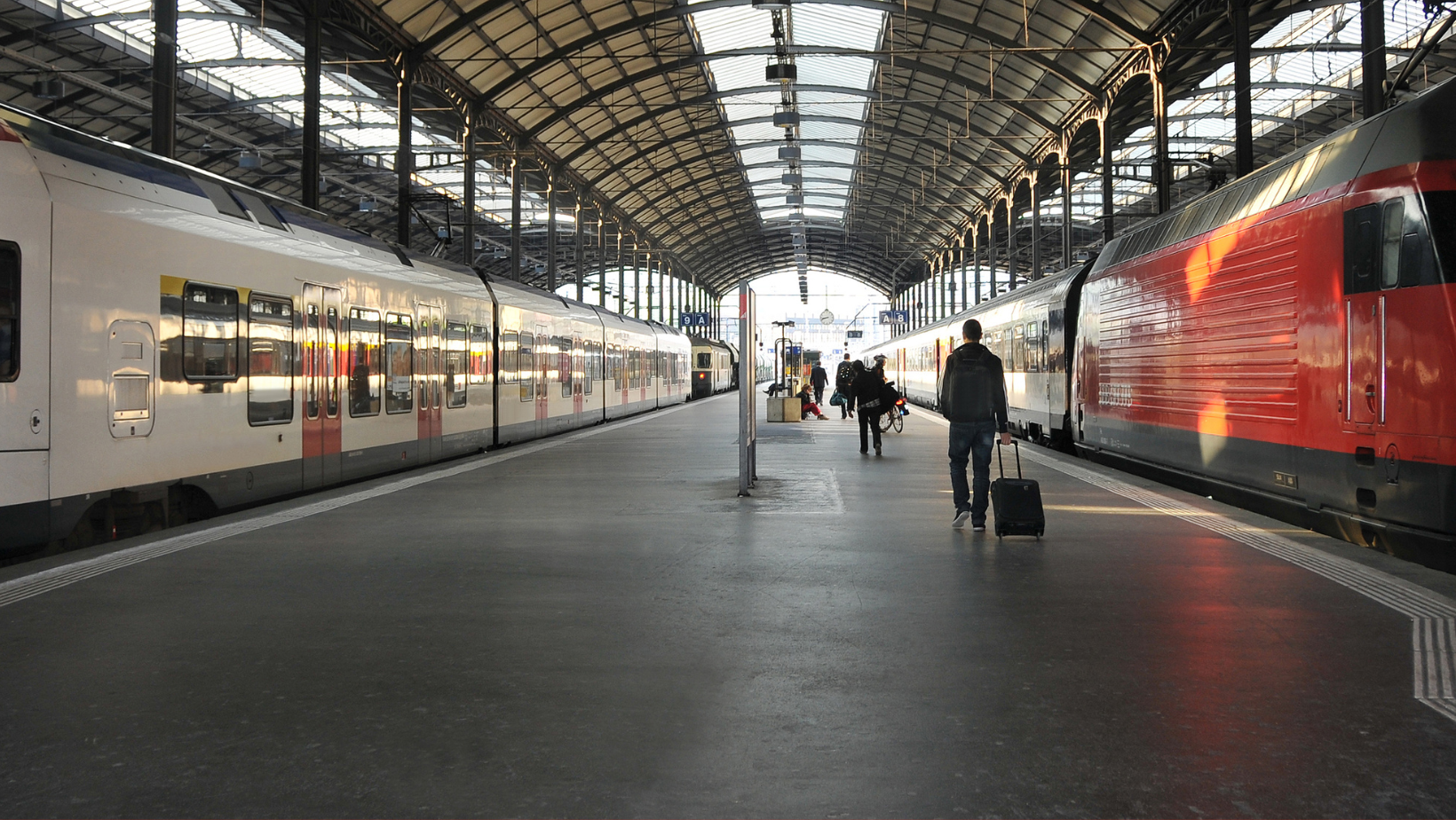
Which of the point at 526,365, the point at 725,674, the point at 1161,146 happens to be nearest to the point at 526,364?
the point at 526,365

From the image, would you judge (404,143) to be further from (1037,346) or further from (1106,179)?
(1106,179)

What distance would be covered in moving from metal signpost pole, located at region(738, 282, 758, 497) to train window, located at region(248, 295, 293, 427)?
5012 millimetres

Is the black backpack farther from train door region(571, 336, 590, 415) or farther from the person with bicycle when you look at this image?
train door region(571, 336, 590, 415)

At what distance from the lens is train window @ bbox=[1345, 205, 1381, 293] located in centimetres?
852

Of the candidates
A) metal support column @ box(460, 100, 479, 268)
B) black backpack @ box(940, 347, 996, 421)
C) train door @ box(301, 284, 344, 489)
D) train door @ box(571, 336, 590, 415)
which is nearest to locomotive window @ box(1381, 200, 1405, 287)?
black backpack @ box(940, 347, 996, 421)

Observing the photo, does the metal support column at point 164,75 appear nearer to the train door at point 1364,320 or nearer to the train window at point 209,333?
the train window at point 209,333

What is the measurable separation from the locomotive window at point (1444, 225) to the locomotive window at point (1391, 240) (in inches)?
9.2

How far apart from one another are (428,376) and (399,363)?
1.29m

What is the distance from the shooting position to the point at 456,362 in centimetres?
1873

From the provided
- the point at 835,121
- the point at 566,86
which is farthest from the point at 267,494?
the point at 835,121

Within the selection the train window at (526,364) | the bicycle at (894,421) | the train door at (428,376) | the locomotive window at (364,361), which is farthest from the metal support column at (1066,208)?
the locomotive window at (364,361)

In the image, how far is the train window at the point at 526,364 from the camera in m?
23.0

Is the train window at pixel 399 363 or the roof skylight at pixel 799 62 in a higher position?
the roof skylight at pixel 799 62

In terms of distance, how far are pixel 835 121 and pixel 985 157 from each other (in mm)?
6835
